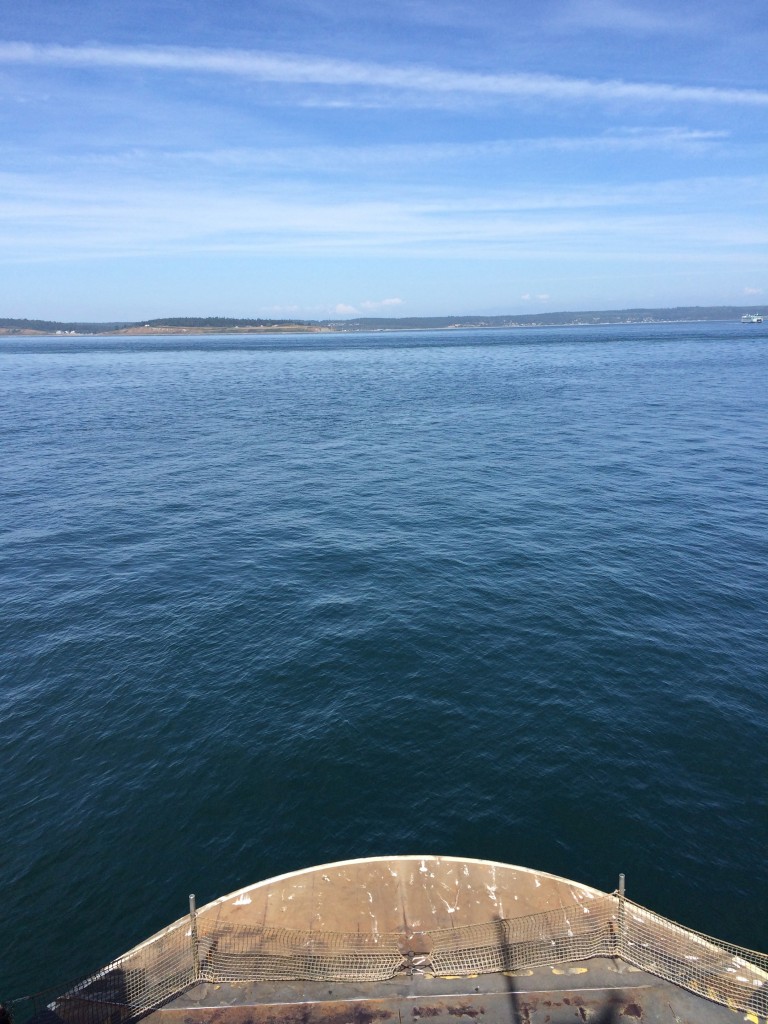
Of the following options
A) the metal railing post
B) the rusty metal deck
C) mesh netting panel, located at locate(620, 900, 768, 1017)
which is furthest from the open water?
the rusty metal deck

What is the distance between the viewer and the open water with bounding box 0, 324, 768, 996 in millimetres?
27531

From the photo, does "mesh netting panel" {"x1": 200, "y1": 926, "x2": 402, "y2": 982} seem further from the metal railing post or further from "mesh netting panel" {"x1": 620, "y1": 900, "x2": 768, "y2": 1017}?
"mesh netting panel" {"x1": 620, "y1": 900, "x2": 768, "y2": 1017}

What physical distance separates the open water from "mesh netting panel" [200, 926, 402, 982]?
14.6 feet

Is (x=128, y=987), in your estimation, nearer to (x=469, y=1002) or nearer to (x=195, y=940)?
(x=195, y=940)

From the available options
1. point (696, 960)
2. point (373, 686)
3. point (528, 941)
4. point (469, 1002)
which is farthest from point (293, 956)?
point (373, 686)

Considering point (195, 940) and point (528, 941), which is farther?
point (528, 941)

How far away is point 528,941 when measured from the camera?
21781 millimetres

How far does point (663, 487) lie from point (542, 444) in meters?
28.5

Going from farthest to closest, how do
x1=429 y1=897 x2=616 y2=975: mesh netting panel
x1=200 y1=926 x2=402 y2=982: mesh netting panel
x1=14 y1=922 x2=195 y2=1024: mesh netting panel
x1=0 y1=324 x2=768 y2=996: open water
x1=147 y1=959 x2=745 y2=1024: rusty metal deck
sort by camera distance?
x1=0 y1=324 x2=768 y2=996: open water
x1=429 y1=897 x2=616 y2=975: mesh netting panel
x1=200 y1=926 x2=402 y2=982: mesh netting panel
x1=14 y1=922 x2=195 y2=1024: mesh netting panel
x1=147 y1=959 x2=745 y2=1024: rusty metal deck

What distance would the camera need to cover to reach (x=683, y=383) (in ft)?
559

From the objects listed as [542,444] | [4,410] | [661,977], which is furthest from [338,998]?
[4,410]

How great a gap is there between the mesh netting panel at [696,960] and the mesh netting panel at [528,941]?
0.83m

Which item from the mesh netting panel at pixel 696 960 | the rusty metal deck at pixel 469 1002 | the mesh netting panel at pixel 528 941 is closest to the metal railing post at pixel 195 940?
the rusty metal deck at pixel 469 1002

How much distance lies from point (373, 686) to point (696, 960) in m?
22.4
